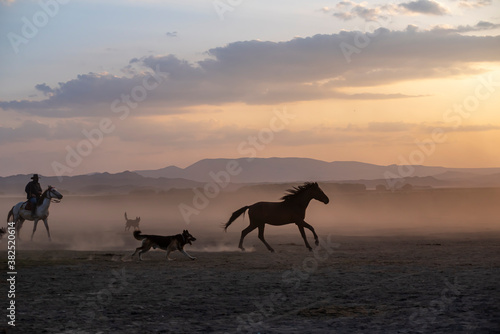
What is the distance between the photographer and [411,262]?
58.8 feet

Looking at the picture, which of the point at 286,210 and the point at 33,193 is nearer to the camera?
the point at 286,210

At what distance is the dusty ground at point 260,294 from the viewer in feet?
33.8

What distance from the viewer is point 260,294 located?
13.0 metres

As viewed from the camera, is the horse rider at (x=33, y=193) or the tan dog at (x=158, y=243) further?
the horse rider at (x=33, y=193)

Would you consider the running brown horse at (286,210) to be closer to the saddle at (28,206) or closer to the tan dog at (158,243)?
the tan dog at (158,243)

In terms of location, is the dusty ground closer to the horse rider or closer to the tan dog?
the tan dog

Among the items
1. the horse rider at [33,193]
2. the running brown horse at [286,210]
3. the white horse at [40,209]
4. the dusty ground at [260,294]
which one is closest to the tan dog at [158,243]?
the dusty ground at [260,294]

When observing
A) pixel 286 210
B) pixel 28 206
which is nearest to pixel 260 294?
pixel 286 210

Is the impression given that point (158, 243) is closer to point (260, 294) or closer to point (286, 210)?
point (286, 210)

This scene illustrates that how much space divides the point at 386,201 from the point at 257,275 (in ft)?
198

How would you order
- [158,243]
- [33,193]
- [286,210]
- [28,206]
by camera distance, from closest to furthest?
[158,243] < [286,210] < [28,206] < [33,193]

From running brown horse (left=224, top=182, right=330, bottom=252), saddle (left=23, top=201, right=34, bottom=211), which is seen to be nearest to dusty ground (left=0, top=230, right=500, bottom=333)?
running brown horse (left=224, top=182, right=330, bottom=252)

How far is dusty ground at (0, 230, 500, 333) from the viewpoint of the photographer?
1031cm

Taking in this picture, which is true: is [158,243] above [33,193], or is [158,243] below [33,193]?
below
